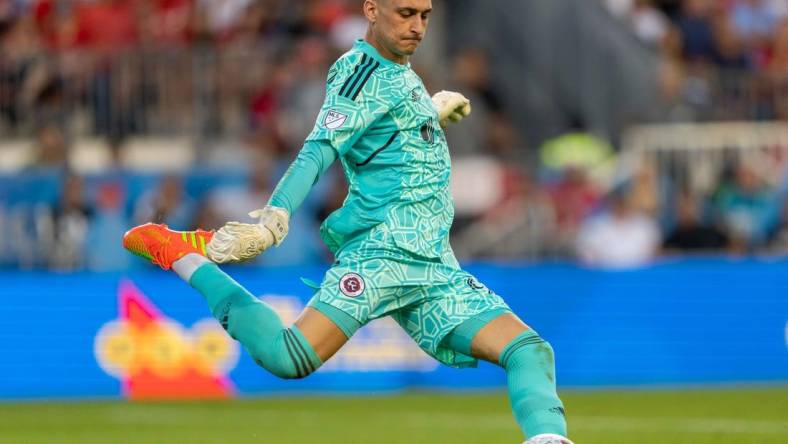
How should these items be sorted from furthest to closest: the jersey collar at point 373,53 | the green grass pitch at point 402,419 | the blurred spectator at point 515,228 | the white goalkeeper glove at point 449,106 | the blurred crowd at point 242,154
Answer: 1. the blurred spectator at point 515,228
2. the blurred crowd at point 242,154
3. the green grass pitch at point 402,419
4. the white goalkeeper glove at point 449,106
5. the jersey collar at point 373,53

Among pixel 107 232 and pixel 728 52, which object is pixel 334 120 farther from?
pixel 728 52

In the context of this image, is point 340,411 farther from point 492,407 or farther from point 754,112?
point 754,112

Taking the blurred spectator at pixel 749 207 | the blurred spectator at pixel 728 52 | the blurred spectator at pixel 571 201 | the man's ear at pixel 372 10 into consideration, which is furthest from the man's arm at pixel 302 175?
the blurred spectator at pixel 728 52

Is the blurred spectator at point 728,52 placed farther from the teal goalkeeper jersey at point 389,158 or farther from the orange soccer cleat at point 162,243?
the orange soccer cleat at point 162,243

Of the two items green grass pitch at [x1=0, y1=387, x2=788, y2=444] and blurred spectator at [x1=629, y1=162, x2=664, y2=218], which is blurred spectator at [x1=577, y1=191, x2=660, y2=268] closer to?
blurred spectator at [x1=629, y1=162, x2=664, y2=218]

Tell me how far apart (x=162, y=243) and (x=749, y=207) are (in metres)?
12.8

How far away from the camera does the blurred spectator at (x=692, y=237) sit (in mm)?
17703

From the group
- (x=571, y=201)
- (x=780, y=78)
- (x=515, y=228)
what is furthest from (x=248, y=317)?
(x=780, y=78)

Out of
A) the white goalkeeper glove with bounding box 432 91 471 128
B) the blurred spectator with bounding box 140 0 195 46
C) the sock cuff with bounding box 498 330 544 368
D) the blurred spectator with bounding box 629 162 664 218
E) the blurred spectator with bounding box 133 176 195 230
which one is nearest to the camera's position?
the sock cuff with bounding box 498 330 544 368

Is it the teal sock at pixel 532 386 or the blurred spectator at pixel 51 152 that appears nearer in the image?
the teal sock at pixel 532 386

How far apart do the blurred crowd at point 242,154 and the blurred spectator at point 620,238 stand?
21 millimetres

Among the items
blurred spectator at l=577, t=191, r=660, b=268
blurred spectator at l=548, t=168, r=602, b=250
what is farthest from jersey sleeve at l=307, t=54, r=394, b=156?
blurred spectator at l=548, t=168, r=602, b=250

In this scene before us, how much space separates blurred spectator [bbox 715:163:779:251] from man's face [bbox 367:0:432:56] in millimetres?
12066

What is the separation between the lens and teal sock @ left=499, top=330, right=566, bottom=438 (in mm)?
7035
